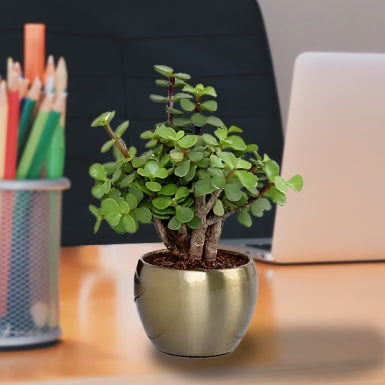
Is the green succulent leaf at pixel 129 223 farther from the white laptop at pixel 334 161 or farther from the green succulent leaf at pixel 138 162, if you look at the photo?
the white laptop at pixel 334 161

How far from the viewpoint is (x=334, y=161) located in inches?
A: 44.6

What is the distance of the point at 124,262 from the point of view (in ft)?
4.03

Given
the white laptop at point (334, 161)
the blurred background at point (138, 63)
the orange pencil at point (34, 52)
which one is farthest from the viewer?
the blurred background at point (138, 63)

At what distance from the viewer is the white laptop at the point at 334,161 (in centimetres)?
108

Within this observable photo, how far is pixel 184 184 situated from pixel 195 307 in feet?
0.38

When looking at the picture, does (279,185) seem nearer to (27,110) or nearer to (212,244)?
(212,244)

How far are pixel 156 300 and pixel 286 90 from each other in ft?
6.45

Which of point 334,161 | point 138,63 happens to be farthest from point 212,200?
point 138,63

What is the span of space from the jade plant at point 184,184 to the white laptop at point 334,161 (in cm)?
34

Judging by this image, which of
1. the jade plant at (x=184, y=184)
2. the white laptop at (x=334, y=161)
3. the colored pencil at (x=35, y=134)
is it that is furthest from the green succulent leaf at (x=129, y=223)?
the white laptop at (x=334, y=161)

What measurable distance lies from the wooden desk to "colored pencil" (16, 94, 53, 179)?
0.58ft

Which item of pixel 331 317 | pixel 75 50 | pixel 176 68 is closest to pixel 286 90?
pixel 176 68

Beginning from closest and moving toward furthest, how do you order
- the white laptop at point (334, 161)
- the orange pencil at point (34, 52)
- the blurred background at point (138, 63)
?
1. the orange pencil at point (34, 52)
2. the white laptop at point (334, 161)
3. the blurred background at point (138, 63)

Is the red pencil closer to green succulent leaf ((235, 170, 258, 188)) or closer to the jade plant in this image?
the jade plant
